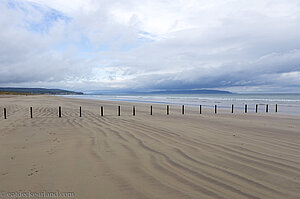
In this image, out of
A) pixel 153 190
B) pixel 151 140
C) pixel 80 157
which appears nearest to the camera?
pixel 153 190

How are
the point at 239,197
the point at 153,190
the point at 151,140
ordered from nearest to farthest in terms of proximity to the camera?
1. the point at 239,197
2. the point at 153,190
3. the point at 151,140

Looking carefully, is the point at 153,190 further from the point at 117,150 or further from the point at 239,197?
the point at 117,150

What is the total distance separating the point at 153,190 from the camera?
336cm

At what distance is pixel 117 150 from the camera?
5.65 meters

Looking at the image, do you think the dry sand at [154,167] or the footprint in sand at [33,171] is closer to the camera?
the dry sand at [154,167]

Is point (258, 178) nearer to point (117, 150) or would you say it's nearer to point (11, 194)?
point (117, 150)

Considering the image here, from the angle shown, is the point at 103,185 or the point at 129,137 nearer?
the point at 103,185

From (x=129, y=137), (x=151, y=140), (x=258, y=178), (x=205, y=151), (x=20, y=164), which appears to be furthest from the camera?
(x=129, y=137)

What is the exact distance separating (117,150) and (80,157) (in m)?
1.04

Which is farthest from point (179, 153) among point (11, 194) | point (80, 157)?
point (11, 194)

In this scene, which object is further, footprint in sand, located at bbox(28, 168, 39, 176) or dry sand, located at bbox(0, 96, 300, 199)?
footprint in sand, located at bbox(28, 168, 39, 176)

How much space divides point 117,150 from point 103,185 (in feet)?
6.94

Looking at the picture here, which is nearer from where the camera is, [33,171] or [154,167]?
[33,171]

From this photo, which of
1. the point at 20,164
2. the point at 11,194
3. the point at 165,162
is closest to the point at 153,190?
the point at 165,162
